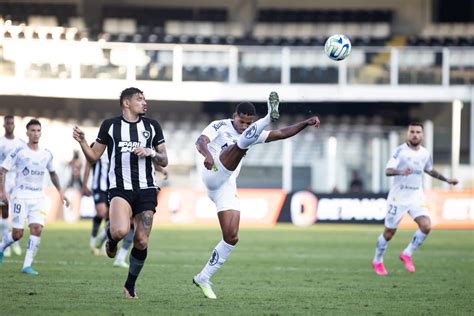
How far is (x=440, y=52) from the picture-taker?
37.8 m

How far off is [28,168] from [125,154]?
180 inches

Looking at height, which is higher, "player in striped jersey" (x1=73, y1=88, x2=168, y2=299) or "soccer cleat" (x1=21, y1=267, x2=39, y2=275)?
"player in striped jersey" (x1=73, y1=88, x2=168, y2=299)

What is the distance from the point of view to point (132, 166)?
468 inches

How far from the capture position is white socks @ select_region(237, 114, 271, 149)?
11484 millimetres

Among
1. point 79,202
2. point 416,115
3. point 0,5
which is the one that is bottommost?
point 79,202

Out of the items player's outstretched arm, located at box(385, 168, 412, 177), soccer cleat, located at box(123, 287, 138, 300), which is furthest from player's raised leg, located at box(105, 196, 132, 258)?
player's outstretched arm, located at box(385, 168, 412, 177)

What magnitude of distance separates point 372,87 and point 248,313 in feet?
93.6

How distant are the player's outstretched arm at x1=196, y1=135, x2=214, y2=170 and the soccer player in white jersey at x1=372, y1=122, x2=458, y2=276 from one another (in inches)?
217

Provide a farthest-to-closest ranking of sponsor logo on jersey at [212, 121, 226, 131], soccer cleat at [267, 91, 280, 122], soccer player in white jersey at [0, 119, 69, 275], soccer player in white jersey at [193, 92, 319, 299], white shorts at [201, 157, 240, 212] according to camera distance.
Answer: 1. soccer player in white jersey at [0, 119, 69, 275]
2. sponsor logo on jersey at [212, 121, 226, 131]
3. white shorts at [201, 157, 240, 212]
4. soccer player in white jersey at [193, 92, 319, 299]
5. soccer cleat at [267, 91, 280, 122]

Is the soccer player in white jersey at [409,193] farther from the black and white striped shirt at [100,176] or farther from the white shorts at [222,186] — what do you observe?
the black and white striped shirt at [100,176]

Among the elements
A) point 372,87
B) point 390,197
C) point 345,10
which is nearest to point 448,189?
point 372,87

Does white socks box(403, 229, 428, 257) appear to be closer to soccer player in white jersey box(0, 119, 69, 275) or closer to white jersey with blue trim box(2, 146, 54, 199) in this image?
soccer player in white jersey box(0, 119, 69, 275)

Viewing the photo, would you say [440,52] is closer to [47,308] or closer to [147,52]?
[147,52]

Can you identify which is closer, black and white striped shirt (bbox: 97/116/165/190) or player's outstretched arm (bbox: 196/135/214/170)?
black and white striped shirt (bbox: 97/116/165/190)
